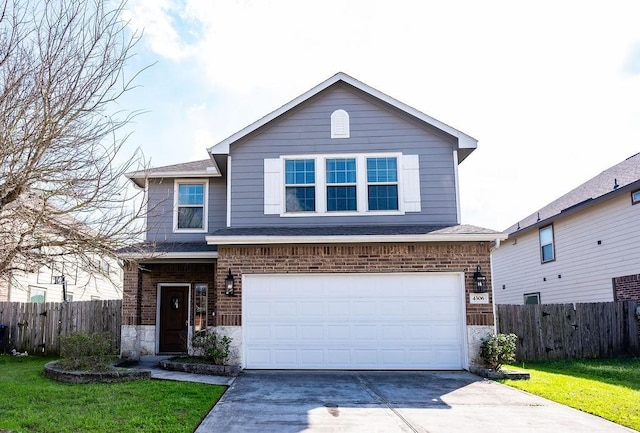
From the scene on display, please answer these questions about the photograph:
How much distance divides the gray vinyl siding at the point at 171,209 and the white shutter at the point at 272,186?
186 centimetres

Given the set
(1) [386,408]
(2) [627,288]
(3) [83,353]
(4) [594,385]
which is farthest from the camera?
(2) [627,288]

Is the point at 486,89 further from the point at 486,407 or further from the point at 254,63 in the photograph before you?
the point at 486,407

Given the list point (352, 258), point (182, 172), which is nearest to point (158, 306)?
point (182, 172)

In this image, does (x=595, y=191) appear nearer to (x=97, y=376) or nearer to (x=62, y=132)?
(x=97, y=376)

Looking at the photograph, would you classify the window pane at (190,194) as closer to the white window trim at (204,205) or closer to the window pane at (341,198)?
the white window trim at (204,205)

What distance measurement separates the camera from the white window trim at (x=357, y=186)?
12656mm

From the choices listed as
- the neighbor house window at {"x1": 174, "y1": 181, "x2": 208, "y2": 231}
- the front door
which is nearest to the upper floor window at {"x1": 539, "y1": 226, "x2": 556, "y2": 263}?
the neighbor house window at {"x1": 174, "y1": 181, "x2": 208, "y2": 231}

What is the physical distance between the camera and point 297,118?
13.2 m

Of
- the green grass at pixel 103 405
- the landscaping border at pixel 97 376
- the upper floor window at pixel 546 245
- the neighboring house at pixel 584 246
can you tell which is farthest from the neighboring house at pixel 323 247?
the upper floor window at pixel 546 245

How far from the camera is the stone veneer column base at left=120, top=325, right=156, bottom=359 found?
42.8 ft

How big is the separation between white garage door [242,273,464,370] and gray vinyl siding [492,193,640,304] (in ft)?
21.6

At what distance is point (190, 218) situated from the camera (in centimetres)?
1419

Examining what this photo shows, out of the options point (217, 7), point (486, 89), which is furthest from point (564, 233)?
point (217, 7)

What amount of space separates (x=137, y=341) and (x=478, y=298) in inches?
340
